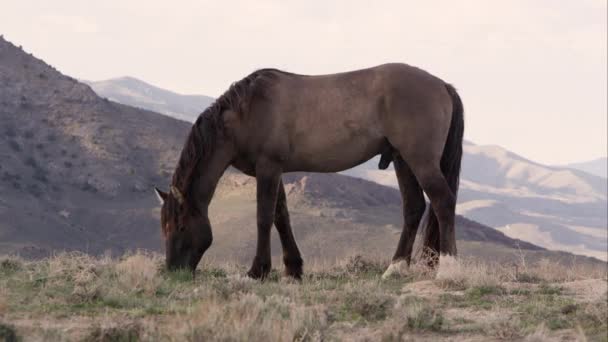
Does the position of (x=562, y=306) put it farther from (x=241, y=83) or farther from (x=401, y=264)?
(x=241, y=83)

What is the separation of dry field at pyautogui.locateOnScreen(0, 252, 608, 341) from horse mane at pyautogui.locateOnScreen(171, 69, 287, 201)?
118 cm

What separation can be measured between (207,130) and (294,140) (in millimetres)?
1104

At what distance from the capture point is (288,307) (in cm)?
744

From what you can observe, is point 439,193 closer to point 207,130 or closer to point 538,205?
point 207,130

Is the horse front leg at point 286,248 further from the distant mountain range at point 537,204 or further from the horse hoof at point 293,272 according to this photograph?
the distant mountain range at point 537,204

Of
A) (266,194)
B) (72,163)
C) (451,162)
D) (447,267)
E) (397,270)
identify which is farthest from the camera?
(72,163)

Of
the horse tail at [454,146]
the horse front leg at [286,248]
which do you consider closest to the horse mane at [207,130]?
the horse front leg at [286,248]

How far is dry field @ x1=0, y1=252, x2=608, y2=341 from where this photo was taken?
21.6ft

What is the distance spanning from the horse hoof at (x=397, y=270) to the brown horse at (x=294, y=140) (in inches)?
22.2

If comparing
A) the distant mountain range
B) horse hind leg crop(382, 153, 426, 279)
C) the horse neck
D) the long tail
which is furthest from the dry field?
the distant mountain range

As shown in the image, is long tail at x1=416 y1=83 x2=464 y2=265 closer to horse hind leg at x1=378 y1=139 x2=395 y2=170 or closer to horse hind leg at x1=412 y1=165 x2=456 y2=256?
horse hind leg at x1=412 y1=165 x2=456 y2=256

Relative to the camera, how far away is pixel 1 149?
43.8 meters

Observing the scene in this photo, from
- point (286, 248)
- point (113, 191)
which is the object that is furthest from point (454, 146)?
point (113, 191)

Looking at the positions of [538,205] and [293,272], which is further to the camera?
[538,205]
